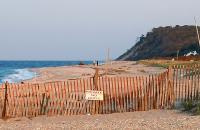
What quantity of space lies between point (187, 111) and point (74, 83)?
144 inches

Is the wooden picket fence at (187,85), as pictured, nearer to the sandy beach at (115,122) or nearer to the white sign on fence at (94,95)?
the sandy beach at (115,122)

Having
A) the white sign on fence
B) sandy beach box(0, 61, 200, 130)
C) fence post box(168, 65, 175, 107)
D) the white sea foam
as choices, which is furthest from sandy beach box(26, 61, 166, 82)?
sandy beach box(0, 61, 200, 130)

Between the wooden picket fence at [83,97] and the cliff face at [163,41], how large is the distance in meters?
99.8

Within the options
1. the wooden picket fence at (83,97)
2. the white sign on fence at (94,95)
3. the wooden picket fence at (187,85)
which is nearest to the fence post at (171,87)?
the wooden picket fence at (83,97)

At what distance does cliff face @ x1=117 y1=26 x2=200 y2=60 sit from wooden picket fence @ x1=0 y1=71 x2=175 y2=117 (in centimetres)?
9985

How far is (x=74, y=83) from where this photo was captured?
18.9 meters

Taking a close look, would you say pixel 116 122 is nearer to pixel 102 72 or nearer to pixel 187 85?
pixel 187 85

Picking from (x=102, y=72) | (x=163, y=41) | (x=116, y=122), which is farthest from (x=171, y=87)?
(x=163, y=41)

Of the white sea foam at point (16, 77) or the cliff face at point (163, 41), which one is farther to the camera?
the cliff face at point (163, 41)

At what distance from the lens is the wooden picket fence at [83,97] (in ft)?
60.7

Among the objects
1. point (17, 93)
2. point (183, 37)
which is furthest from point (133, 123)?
point (183, 37)

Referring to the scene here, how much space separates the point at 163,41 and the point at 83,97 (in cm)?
11481

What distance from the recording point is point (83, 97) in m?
18.5

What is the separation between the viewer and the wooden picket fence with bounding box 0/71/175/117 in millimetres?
18516
